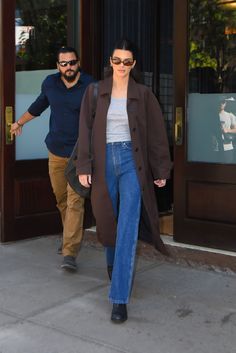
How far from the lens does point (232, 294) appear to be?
404cm

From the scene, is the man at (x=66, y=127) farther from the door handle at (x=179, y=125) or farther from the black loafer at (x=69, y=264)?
the door handle at (x=179, y=125)

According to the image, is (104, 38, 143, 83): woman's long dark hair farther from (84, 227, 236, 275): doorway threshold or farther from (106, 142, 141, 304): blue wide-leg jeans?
(84, 227, 236, 275): doorway threshold

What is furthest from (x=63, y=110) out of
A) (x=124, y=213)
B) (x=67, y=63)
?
(x=124, y=213)

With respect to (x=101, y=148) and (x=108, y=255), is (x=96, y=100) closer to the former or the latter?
(x=101, y=148)

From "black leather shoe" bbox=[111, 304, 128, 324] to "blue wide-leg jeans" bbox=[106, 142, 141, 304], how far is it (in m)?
0.04

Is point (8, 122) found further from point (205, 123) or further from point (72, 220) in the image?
point (205, 123)

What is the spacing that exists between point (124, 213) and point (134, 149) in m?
0.40

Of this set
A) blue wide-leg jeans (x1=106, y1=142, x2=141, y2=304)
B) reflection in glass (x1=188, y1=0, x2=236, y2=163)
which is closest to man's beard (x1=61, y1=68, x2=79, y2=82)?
reflection in glass (x1=188, y1=0, x2=236, y2=163)

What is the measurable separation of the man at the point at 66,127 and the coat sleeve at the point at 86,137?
2.98ft

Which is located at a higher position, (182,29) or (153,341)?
(182,29)

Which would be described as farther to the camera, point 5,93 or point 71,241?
point 5,93

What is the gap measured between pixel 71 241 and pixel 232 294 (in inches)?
52.5

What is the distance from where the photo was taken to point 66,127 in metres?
4.68

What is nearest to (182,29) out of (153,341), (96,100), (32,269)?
(96,100)
